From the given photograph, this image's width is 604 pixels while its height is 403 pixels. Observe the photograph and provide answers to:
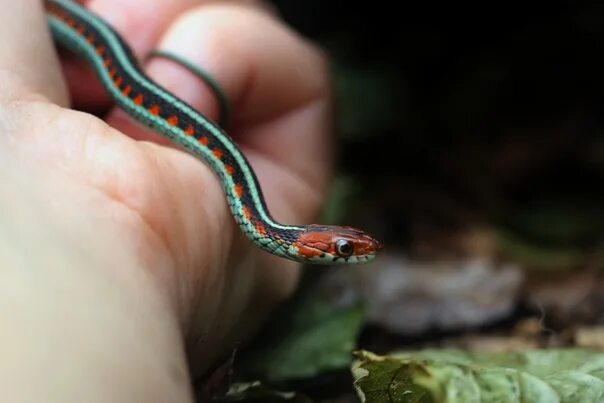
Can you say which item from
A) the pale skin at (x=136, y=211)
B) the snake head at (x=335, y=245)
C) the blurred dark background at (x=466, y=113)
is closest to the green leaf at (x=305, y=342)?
the pale skin at (x=136, y=211)

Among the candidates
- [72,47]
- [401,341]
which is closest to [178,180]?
[72,47]

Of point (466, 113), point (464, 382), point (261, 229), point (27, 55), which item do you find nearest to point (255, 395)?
point (261, 229)

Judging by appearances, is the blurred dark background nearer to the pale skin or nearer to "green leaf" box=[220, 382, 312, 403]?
the pale skin

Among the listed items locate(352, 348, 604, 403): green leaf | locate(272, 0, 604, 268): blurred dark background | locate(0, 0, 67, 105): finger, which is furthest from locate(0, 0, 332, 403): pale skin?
locate(272, 0, 604, 268): blurred dark background

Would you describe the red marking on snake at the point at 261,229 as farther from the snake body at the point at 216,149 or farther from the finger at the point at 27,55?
the finger at the point at 27,55

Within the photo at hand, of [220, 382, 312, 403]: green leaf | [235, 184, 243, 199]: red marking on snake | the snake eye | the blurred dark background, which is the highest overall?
the blurred dark background
